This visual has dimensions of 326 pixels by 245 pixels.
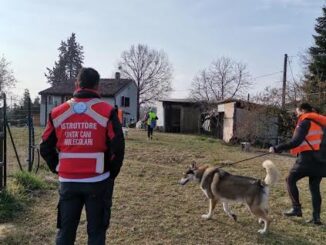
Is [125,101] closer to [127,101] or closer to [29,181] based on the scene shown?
[127,101]

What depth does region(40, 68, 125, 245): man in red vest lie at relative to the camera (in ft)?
13.0

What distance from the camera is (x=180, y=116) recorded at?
39.2 m

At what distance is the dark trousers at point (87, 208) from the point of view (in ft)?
13.1

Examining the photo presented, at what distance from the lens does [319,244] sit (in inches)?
240

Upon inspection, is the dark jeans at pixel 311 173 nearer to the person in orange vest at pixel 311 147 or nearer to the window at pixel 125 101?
the person in orange vest at pixel 311 147

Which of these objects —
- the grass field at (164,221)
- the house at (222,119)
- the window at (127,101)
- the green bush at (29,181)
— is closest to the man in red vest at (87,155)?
the grass field at (164,221)

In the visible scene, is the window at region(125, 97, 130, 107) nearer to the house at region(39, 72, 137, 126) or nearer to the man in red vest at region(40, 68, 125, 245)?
the house at region(39, 72, 137, 126)

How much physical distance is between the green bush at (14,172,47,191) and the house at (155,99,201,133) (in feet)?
97.1

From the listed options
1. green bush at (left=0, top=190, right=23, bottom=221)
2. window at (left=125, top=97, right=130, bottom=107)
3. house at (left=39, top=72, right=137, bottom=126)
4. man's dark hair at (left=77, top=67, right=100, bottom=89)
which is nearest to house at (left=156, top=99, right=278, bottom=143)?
house at (left=39, top=72, right=137, bottom=126)

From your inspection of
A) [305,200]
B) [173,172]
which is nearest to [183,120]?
[173,172]

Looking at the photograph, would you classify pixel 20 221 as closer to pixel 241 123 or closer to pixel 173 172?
pixel 173 172

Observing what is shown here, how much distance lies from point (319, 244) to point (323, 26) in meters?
29.6

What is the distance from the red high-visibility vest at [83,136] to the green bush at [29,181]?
502cm

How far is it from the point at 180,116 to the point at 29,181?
1208 inches
